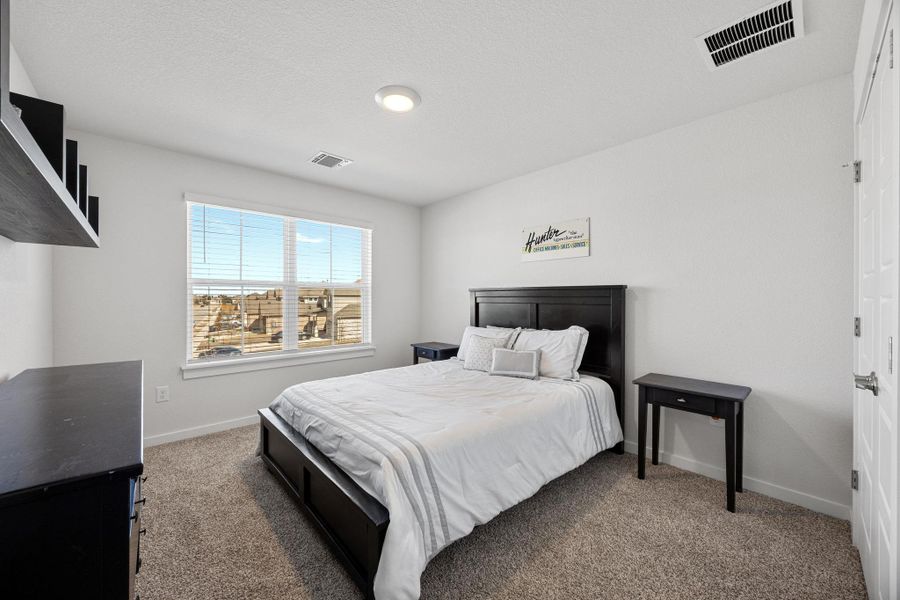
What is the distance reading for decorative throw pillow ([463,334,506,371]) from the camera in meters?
3.35

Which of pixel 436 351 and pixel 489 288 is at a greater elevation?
pixel 489 288

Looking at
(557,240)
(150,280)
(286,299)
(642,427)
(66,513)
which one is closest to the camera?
(66,513)

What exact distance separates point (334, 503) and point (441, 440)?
1.97ft

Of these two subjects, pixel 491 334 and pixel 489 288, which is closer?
pixel 491 334

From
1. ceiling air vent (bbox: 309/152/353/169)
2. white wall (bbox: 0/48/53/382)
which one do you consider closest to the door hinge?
white wall (bbox: 0/48/53/382)

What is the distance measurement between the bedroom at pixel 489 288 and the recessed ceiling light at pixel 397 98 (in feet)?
0.08

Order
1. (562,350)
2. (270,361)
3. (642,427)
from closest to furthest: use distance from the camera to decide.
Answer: (642,427)
(562,350)
(270,361)

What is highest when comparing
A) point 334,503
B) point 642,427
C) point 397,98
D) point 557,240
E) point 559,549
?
point 397,98

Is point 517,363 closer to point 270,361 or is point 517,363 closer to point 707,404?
point 707,404

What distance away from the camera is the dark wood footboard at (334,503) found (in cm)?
154

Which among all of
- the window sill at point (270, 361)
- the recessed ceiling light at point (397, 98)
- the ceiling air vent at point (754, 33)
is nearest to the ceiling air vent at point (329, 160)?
the recessed ceiling light at point (397, 98)

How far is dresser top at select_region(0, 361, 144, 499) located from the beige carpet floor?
3.00 ft

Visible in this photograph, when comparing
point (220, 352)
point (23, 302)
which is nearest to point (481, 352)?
point (220, 352)

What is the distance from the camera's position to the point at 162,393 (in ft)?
10.6
